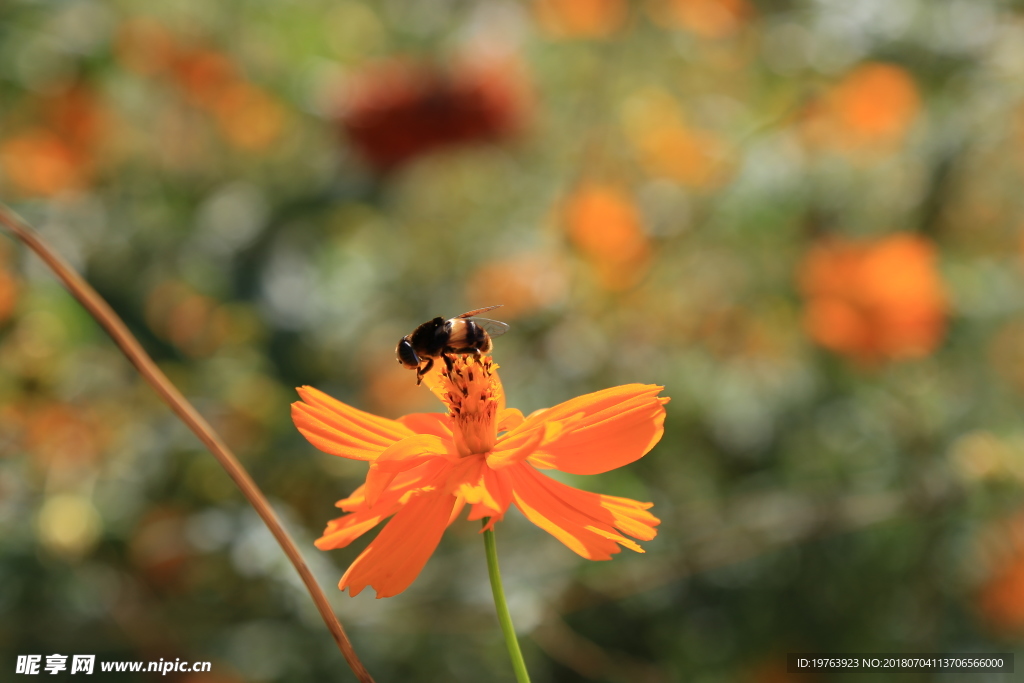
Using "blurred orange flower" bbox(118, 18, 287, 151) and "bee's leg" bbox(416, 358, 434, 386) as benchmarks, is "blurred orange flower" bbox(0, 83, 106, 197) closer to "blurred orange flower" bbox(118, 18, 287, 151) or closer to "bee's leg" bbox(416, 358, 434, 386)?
"blurred orange flower" bbox(118, 18, 287, 151)

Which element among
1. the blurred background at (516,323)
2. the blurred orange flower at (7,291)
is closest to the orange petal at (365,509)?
the blurred background at (516,323)

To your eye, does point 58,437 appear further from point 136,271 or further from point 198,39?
point 198,39

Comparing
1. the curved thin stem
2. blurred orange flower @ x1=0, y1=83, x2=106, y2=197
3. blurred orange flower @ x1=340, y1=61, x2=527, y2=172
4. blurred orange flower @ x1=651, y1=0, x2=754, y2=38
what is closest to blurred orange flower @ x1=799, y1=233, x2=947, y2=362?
blurred orange flower @ x1=340, y1=61, x2=527, y2=172

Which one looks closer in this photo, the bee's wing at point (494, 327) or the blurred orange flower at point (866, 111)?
the bee's wing at point (494, 327)

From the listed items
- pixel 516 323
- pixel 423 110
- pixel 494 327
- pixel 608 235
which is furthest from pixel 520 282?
pixel 494 327

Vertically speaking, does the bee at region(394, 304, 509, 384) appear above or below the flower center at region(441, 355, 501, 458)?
above

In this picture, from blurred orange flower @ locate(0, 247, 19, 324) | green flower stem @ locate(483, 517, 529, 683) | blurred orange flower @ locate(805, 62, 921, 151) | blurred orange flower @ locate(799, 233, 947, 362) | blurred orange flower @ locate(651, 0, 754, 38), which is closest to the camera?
green flower stem @ locate(483, 517, 529, 683)

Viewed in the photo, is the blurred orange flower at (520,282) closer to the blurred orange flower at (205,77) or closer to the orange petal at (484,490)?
the blurred orange flower at (205,77)
